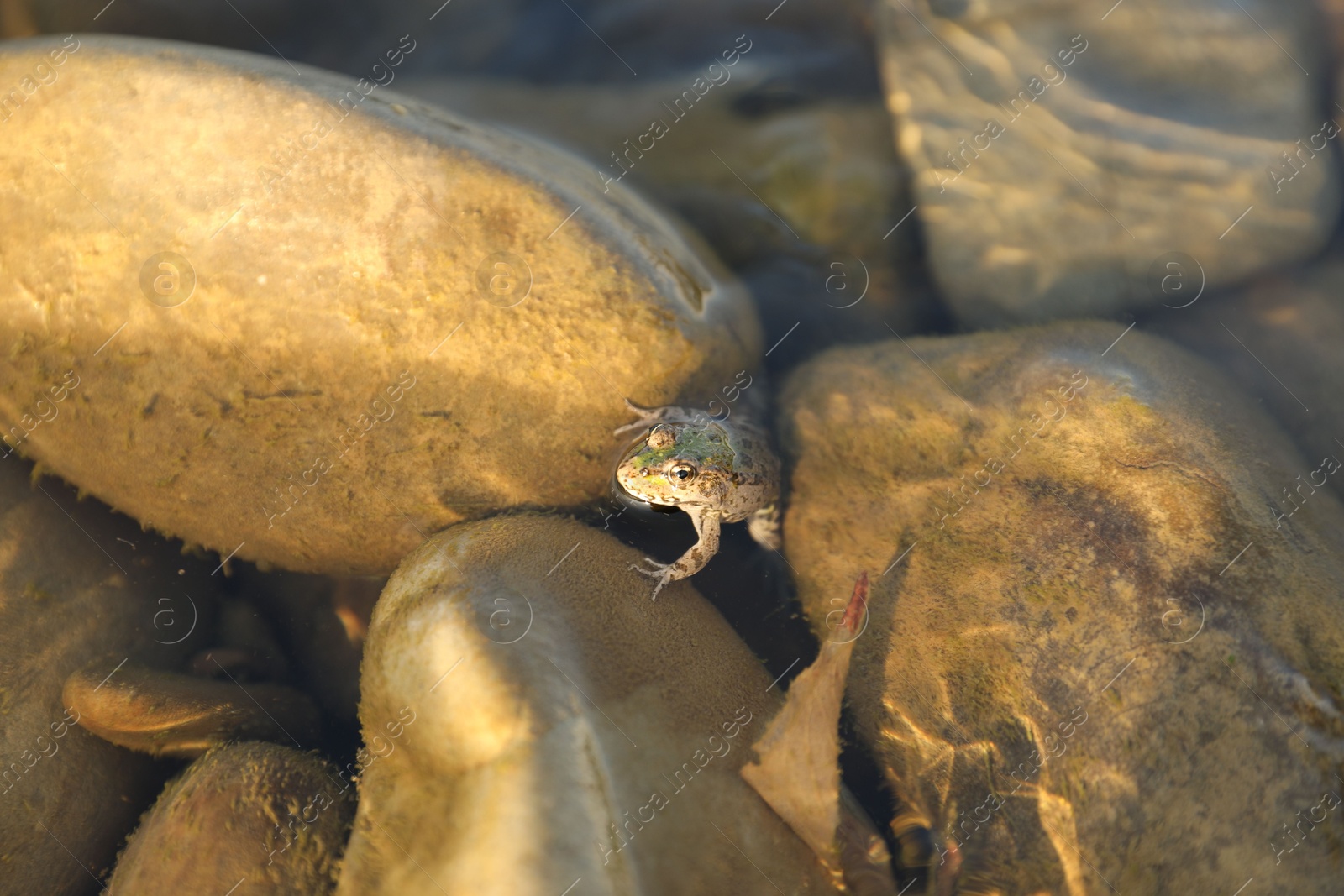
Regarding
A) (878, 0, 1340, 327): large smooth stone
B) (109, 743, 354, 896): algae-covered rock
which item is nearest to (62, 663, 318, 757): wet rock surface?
(109, 743, 354, 896): algae-covered rock

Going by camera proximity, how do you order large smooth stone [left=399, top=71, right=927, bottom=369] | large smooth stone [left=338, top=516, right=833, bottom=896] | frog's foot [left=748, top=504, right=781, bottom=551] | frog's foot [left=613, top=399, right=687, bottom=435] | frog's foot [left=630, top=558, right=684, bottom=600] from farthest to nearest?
large smooth stone [left=399, top=71, right=927, bottom=369] → frog's foot [left=748, top=504, right=781, bottom=551] → frog's foot [left=613, top=399, right=687, bottom=435] → frog's foot [left=630, top=558, right=684, bottom=600] → large smooth stone [left=338, top=516, right=833, bottom=896]

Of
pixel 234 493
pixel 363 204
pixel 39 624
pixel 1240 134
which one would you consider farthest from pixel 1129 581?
pixel 39 624

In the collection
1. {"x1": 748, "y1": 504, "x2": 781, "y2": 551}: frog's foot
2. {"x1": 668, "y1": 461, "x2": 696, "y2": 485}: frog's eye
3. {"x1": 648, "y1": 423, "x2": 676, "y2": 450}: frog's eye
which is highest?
{"x1": 648, "y1": 423, "x2": 676, "y2": 450}: frog's eye

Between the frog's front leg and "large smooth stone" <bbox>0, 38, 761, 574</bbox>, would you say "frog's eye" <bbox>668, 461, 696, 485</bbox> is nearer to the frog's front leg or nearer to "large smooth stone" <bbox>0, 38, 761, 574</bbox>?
the frog's front leg

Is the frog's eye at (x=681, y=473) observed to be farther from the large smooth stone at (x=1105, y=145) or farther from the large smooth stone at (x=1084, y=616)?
the large smooth stone at (x=1105, y=145)

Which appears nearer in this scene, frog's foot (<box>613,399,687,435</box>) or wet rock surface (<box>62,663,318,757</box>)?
wet rock surface (<box>62,663,318,757</box>)

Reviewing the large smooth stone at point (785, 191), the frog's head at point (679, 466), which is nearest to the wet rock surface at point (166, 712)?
the frog's head at point (679, 466)

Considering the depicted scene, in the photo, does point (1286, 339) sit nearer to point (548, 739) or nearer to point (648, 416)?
point (648, 416)
